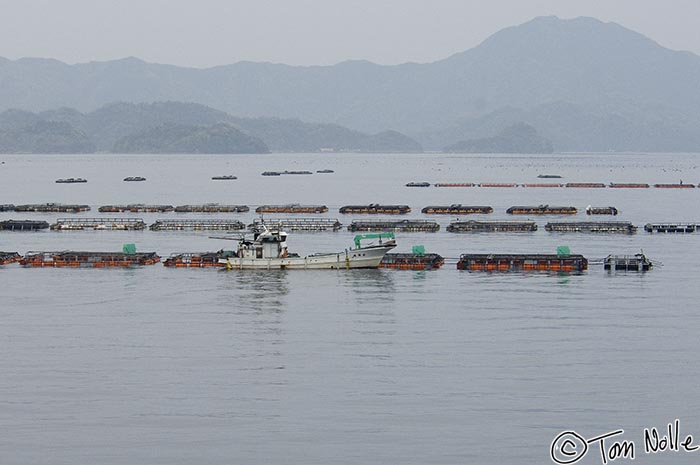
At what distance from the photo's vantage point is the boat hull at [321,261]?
103 m

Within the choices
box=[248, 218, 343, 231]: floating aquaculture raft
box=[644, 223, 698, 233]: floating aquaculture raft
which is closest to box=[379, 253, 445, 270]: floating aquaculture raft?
box=[248, 218, 343, 231]: floating aquaculture raft

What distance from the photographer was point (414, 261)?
105625 millimetres

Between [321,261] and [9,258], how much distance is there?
33.8m

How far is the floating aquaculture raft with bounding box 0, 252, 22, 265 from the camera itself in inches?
4323

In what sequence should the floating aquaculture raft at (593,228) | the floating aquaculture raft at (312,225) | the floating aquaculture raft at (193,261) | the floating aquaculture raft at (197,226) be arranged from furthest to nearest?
1. the floating aquaculture raft at (197,226)
2. the floating aquaculture raft at (312,225)
3. the floating aquaculture raft at (593,228)
4. the floating aquaculture raft at (193,261)

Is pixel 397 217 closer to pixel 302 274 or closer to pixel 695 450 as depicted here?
pixel 302 274

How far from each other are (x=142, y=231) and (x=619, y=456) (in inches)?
4320

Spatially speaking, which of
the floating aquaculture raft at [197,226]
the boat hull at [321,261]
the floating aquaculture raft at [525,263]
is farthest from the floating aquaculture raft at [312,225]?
the floating aquaculture raft at [525,263]

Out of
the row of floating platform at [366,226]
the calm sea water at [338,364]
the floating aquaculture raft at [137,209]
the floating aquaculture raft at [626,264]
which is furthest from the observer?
the floating aquaculture raft at [137,209]

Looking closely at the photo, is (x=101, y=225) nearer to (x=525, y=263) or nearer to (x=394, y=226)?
Answer: (x=394, y=226)

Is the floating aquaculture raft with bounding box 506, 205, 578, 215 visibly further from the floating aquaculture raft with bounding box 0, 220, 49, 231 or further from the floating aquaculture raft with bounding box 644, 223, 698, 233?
the floating aquaculture raft with bounding box 0, 220, 49, 231

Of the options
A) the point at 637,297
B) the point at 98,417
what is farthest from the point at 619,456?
the point at 637,297

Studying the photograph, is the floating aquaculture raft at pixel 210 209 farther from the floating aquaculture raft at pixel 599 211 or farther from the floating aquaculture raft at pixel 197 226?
the floating aquaculture raft at pixel 599 211

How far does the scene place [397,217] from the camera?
167500 millimetres
